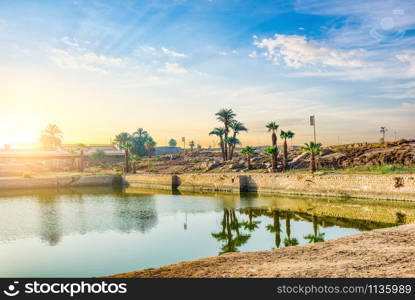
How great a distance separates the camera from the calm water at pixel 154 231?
57.2 feet

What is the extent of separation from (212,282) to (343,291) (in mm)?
3550

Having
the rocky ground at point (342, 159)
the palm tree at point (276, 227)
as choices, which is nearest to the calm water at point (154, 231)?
the palm tree at point (276, 227)

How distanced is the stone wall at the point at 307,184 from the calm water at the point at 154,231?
3.38 m

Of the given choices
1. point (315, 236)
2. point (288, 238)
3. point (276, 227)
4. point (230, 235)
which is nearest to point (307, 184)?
point (276, 227)

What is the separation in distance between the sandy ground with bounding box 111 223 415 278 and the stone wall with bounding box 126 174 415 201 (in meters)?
21.2

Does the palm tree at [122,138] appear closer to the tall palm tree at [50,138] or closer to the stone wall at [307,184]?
the tall palm tree at [50,138]

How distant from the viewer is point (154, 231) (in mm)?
25359

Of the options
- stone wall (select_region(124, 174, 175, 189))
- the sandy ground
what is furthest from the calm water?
stone wall (select_region(124, 174, 175, 189))

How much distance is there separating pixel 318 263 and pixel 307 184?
109ft

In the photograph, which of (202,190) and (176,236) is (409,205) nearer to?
(176,236)

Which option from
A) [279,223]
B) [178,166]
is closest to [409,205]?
[279,223]

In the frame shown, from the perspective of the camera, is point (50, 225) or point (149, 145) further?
point (149, 145)

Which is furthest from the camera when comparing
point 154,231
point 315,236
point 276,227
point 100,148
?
point 100,148

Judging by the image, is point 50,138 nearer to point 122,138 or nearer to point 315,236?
point 122,138
